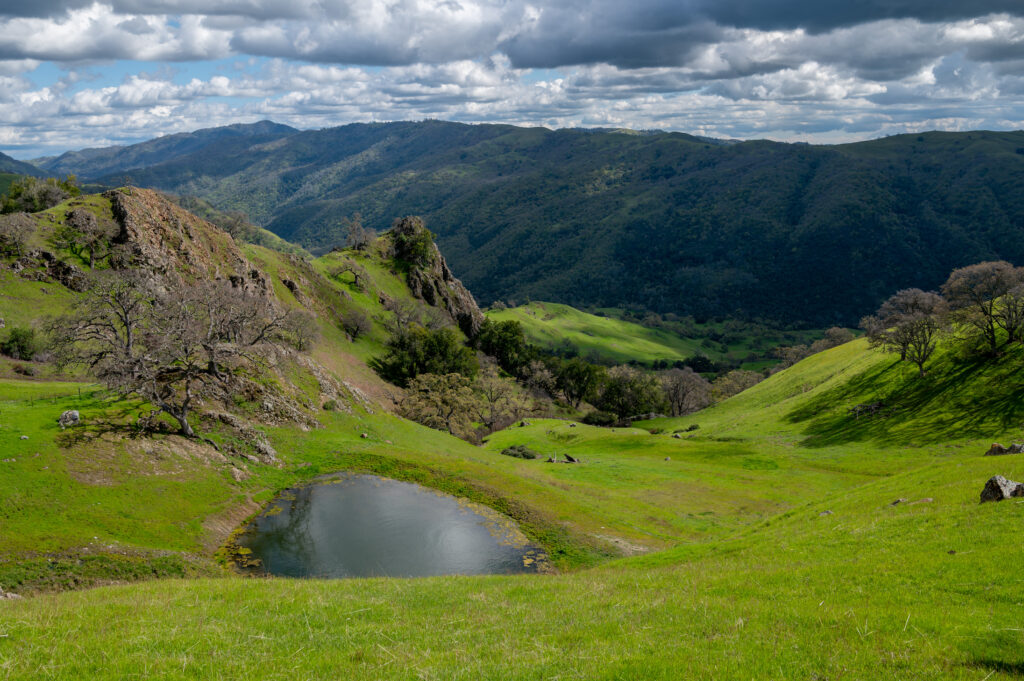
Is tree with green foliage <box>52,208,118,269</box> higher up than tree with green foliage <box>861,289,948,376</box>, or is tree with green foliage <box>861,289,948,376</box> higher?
tree with green foliage <box>52,208,118,269</box>

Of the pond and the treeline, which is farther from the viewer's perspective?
the treeline

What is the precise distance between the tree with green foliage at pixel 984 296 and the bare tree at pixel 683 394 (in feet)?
248

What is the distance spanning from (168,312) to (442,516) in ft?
97.4

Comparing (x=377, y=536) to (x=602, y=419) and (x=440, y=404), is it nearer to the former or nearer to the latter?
(x=440, y=404)

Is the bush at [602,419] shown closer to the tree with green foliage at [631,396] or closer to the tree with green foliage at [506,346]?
the tree with green foliage at [631,396]

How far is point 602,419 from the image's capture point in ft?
419

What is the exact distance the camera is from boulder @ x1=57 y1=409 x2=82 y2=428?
36.4m

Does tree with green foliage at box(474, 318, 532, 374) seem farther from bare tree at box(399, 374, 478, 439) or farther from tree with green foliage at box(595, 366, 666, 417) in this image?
bare tree at box(399, 374, 478, 439)

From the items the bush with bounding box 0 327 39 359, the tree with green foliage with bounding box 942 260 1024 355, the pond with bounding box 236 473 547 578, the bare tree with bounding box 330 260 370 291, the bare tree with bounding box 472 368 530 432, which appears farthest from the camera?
the bare tree with bounding box 330 260 370 291

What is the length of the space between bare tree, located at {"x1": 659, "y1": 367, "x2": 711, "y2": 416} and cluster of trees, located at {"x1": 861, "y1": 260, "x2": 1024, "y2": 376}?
219 feet

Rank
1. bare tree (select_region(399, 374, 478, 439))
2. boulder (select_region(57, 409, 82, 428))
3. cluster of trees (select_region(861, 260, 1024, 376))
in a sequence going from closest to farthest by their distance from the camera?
1. boulder (select_region(57, 409, 82, 428))
2. cluster of trees (select_region(861, 260, 1024, 376))
3. bare tree (select_region(399, 374, 478, 439))

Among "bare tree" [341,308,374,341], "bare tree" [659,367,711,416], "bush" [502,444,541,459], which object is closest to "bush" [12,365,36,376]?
"bush" [502,444,541,459]

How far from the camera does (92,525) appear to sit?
30.3 meters

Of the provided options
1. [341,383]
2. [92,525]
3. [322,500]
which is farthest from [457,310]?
[92,525]
